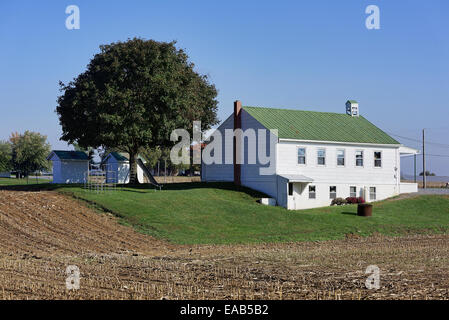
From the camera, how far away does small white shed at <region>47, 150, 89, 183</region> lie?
61.0 m

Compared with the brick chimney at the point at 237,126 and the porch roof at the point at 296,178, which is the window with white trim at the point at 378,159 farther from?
the brick chimney at the point at 237,126

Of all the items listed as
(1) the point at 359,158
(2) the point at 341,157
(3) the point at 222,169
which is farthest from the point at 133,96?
(1) the point at 359,158

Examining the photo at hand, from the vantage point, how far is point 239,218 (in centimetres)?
3731

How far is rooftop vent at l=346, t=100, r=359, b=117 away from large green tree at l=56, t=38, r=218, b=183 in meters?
15.9

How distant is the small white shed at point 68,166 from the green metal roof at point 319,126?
2152cm

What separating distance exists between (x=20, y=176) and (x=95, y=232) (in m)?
74.2

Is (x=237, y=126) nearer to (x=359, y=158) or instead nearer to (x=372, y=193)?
(x=359, y=158)

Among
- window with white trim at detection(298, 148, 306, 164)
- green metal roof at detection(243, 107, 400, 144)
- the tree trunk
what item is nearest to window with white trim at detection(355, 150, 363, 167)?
green metal roof at detection(243, 107, 400, 144)

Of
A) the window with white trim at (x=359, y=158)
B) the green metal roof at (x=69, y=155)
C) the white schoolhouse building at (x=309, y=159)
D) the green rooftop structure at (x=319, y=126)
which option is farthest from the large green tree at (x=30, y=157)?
the window with white trim at (x=359, y=158)

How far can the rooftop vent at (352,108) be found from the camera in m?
57.8

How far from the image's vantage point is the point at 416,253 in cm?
2594

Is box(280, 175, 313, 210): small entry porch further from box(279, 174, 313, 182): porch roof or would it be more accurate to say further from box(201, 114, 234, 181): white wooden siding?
box(201, 114, 234, 181): white wooden siding

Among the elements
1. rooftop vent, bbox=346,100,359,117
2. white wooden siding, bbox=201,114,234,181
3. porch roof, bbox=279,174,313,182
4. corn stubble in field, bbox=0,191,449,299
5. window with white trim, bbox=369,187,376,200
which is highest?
rooftop vent, bbox=346,100,359,117
